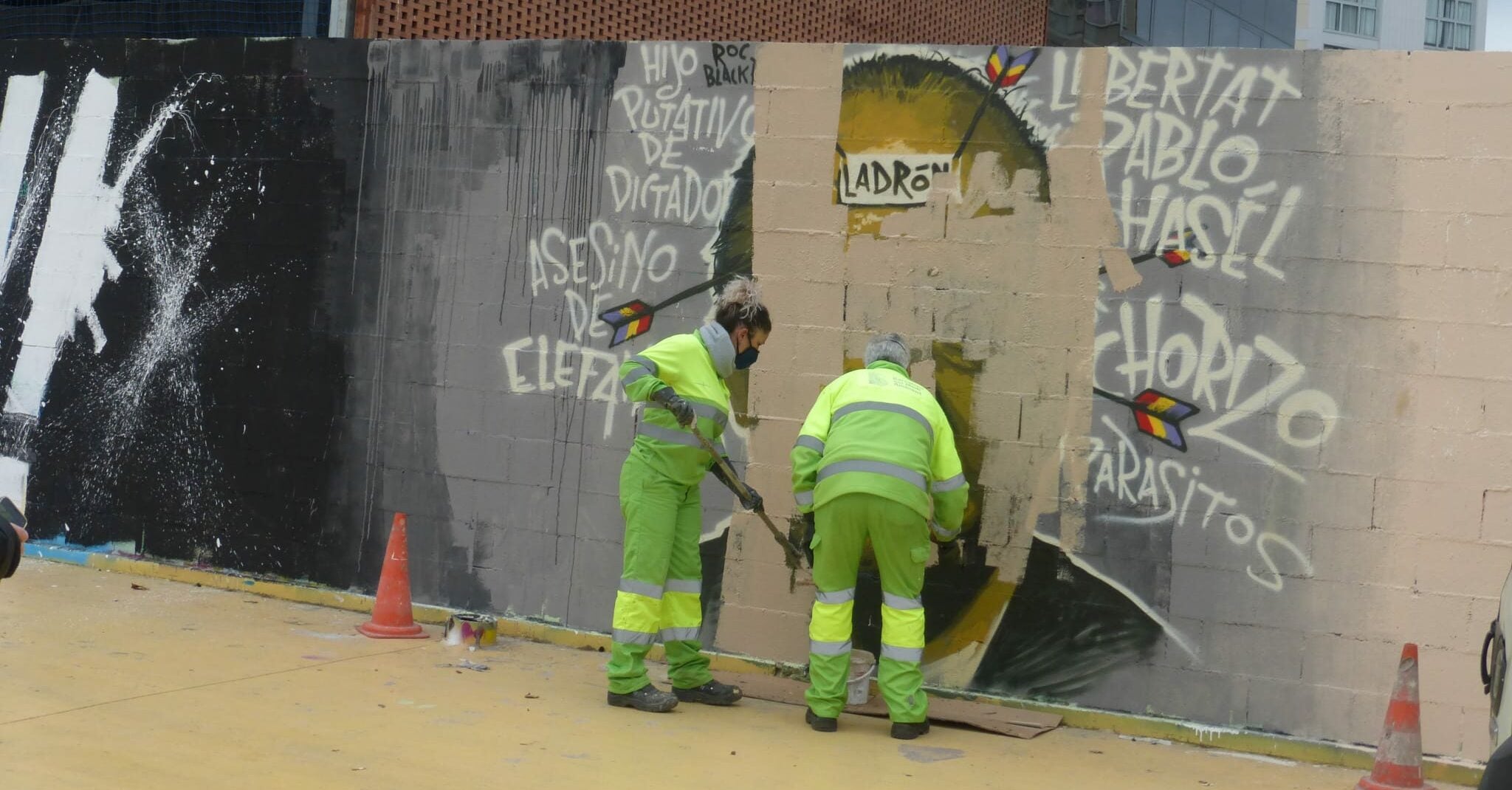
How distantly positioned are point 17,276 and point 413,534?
343 centimetres

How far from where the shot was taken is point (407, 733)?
5.79 meters

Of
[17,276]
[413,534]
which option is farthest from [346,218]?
[17,276]

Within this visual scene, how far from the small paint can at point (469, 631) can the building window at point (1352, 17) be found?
32.2m

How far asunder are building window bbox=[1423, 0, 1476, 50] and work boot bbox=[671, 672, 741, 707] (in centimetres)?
3797

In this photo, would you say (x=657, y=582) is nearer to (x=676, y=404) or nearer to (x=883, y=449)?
(x=676, y=404)

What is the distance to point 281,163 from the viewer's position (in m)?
8.61

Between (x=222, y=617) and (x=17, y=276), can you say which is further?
(x=17, y=276)

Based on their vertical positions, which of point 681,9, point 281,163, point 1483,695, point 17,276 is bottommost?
point 1483,695

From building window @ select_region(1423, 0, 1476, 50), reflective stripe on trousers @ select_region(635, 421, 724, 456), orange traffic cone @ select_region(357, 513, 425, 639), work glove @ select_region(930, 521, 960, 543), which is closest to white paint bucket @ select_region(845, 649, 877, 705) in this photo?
work glove @ select_region(930, 521, 960, 543)

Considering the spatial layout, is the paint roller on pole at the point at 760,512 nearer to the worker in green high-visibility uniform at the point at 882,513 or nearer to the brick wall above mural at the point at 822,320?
the brick wall above mural at the point at 822,320

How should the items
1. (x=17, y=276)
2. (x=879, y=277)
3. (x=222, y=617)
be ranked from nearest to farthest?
(x=879, y=277) < (x=222, y=617) < (x=17, y=276)

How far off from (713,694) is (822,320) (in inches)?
75.4

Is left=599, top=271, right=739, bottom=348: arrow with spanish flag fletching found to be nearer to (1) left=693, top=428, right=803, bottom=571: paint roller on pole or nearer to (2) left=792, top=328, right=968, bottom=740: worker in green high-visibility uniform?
(1) left=693, top=428, right=803, bottom=571: paint roller on pole

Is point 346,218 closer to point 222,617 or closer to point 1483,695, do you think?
point 222,617
